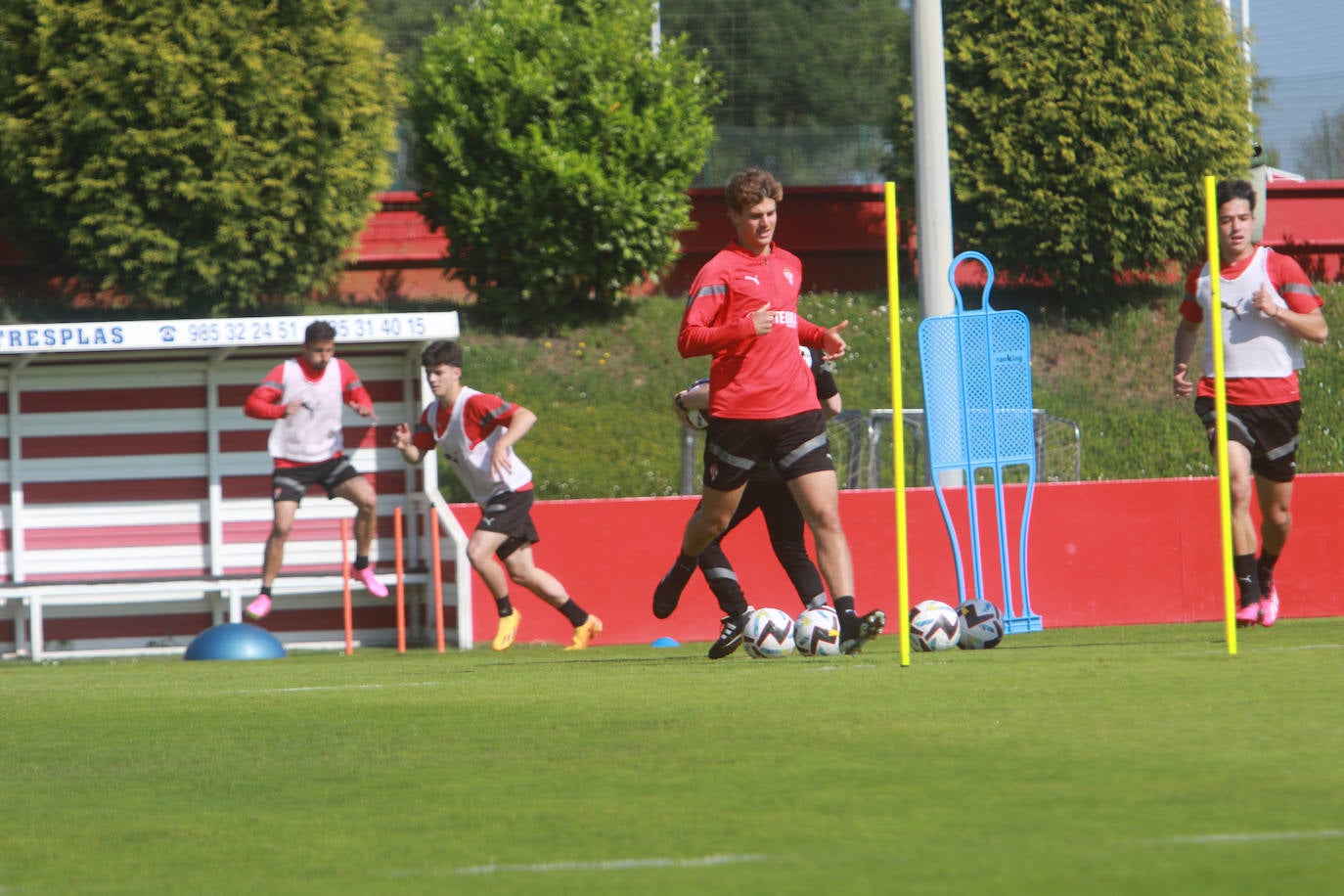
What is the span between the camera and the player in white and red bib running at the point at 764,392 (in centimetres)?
831

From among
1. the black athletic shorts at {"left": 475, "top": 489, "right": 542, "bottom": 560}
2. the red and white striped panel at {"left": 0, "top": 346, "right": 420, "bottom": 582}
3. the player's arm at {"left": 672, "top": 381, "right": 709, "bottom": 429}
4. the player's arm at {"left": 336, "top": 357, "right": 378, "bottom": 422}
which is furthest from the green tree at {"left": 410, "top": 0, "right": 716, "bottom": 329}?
the player's arm at {"left": 672, "top": 381, "right": 709, "bottom": 429}

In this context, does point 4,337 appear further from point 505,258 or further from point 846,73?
point 846,73

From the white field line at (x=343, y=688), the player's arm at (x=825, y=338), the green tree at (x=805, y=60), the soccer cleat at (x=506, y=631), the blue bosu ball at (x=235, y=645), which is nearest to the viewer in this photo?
the player's arm at (x=825, y=338)

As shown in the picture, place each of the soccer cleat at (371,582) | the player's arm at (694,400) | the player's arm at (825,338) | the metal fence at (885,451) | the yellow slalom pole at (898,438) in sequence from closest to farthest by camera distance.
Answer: the yellow slalom pole at (898,438) < the player's arm at (825,338) < the player's arm at (694,400) < the soccer cleat at (371,582) < the metal fence at (885,451)

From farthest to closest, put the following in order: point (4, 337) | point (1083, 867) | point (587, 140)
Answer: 1. point (587, 140)
2. point (4, 337)
3. point (1083, 867)

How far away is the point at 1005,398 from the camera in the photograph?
1186 centimetres

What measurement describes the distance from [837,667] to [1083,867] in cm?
Result: 425

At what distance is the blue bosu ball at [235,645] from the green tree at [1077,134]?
11039 millimetres

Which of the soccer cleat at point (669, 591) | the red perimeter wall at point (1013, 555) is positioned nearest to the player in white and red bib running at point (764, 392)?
the soccer cleat at point (669, 591)

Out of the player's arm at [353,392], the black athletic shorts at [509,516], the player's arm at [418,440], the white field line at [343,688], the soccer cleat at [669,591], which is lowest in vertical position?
the white field line at [343,688]

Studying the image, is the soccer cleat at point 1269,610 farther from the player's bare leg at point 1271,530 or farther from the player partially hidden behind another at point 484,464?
the player partially hidden behind another at point 484,464

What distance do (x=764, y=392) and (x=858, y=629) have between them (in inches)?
47.3

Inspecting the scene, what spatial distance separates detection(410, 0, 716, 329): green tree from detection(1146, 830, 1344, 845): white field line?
15.3 metres

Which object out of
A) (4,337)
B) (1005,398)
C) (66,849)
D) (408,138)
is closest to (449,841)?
(66,849)
